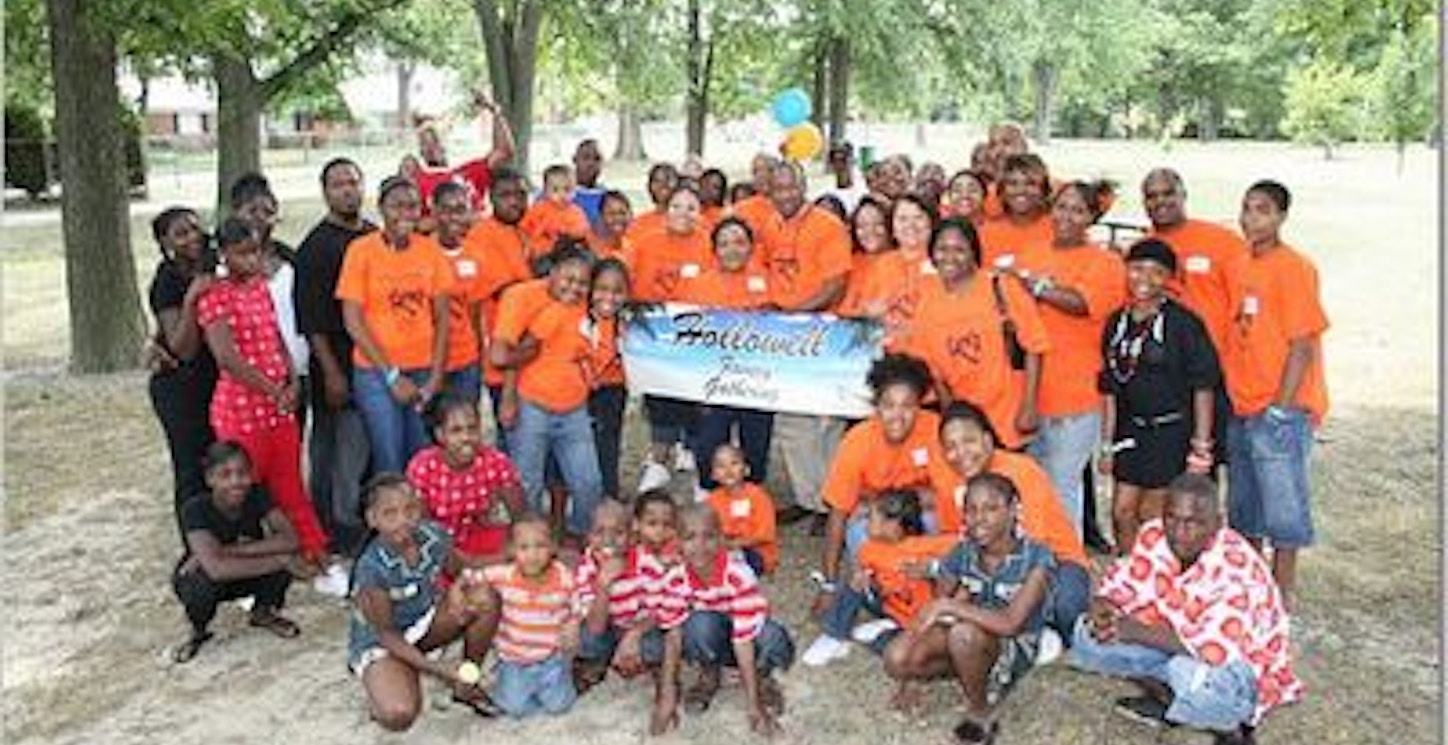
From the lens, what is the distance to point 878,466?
5852 mm

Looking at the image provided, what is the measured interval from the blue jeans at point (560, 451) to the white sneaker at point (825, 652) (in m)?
1.26

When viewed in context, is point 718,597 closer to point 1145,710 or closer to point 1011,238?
point 1145,710

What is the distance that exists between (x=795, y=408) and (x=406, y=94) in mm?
71507

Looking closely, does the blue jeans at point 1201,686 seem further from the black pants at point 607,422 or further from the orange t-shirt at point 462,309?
the orange t-shirt at point 462,309

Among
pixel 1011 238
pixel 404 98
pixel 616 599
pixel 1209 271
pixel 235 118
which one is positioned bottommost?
→ pixel 616 599

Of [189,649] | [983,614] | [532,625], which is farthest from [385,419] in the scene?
[983,614]

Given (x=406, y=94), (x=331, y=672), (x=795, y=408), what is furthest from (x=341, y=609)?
(x=406, y=94)

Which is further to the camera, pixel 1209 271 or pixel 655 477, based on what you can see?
pixel 655 477

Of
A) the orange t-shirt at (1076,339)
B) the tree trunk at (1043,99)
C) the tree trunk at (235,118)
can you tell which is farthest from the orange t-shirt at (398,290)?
the tree trunk at (1043,99)

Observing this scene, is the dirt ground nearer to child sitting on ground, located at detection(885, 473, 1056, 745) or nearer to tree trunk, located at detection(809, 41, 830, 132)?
child sitting on ground, located at detection(885, 473, 1056, 745)

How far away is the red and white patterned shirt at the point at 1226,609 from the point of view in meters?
4.78

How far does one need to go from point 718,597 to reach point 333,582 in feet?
7.58

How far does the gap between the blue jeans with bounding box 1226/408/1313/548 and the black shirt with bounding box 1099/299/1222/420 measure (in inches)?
14.2

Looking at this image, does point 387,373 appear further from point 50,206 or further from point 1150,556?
point 50,206
